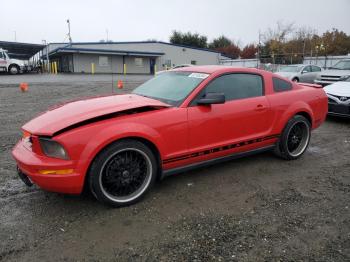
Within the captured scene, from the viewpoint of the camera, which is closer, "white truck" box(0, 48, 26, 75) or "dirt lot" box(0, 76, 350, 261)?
"dirt lot" box(0, 76, 350, 261)

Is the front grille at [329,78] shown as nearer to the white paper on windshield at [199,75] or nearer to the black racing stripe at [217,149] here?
the black racing stripe at [217,149]

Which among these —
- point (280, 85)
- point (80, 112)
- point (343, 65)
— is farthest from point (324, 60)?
point (80, 112)

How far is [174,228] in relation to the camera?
305 cm

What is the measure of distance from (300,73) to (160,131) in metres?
15.8

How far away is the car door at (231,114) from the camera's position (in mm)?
3871

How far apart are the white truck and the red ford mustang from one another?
27939 millimetres

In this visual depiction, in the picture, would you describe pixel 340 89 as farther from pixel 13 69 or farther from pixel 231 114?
pixel 13 69

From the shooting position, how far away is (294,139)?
505 centimetres

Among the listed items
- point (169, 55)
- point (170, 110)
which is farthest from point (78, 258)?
point (169, 55)

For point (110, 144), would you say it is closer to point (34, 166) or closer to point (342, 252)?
point (34, 166)

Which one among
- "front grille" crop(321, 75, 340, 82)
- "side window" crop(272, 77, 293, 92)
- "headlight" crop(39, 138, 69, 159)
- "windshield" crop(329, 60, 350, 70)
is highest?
"windshield" crop(329, 60, 350, 70)

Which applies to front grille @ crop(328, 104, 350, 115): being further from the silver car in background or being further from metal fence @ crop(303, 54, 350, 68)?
metal fence @ crop(303, 54, 350, 68)

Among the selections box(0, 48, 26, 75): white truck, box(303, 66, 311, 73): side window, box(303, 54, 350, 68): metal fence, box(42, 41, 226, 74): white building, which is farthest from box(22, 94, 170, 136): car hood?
box(42, 41, 226, 74): white building

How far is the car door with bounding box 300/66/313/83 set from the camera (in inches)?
677
